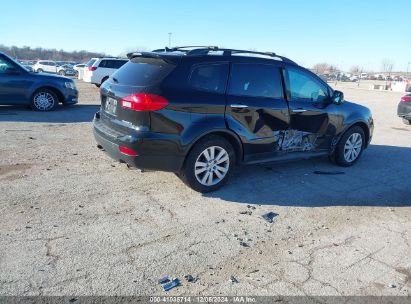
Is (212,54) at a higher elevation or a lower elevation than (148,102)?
higher

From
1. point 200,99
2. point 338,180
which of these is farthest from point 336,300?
point 338,180

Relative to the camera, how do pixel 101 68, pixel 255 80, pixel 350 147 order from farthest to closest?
pixel 101 68
pixel 350 147
pixel 255 80

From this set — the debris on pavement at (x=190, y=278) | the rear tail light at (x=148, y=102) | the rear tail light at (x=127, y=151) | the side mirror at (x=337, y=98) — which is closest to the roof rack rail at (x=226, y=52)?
the rear tail light at (x=148, y=102)

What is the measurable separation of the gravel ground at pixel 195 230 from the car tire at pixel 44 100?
16.0ft

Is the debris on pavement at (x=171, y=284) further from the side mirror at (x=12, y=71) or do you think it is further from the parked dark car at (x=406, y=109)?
the parked dark car at (x=406, y=109)

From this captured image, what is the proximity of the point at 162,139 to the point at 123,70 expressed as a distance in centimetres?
134

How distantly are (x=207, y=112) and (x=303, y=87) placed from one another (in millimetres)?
2020

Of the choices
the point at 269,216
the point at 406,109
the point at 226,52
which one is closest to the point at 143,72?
the point at 226,52

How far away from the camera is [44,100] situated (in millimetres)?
11203

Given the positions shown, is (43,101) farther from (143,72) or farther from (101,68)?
(101,68)

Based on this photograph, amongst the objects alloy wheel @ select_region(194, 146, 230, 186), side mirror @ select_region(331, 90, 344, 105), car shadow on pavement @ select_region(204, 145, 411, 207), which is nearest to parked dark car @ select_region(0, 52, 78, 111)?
car shadow on pavement @ select_region(204, 145, 411, 207)

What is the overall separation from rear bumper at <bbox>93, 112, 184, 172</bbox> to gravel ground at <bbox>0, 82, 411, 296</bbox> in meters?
0.46

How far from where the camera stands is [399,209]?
5066mm

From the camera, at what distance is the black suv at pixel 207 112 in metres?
4.64
